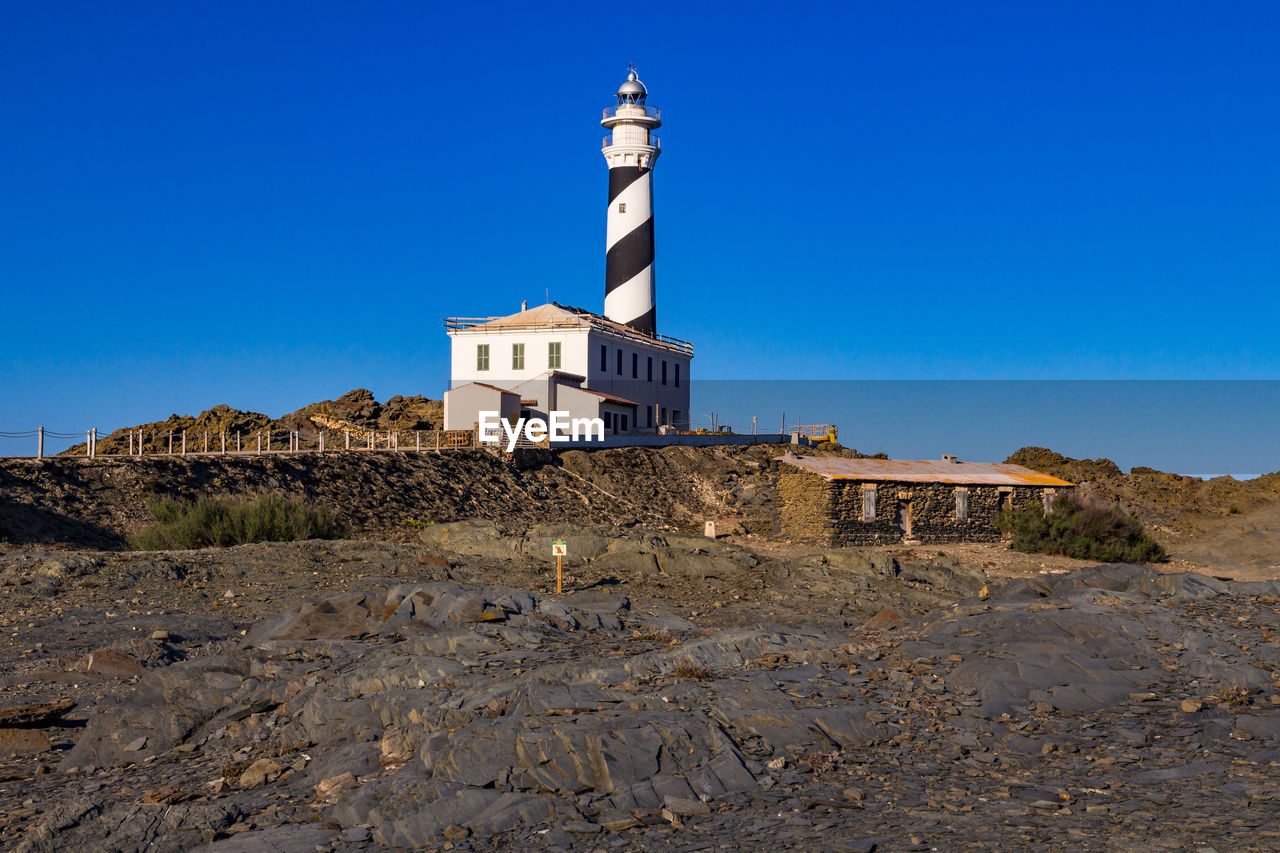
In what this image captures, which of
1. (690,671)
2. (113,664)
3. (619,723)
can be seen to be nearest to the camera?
(619,723)

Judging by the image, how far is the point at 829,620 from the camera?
63.7 ft

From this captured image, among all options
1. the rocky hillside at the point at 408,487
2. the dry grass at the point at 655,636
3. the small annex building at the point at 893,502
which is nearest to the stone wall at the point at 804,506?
the small annex building at the point at 893,502

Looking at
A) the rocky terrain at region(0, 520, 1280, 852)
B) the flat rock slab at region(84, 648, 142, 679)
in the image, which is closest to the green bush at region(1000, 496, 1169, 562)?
the rocky terrain at region(0, 520, 1280, 852)

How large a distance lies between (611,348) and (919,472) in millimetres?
21164

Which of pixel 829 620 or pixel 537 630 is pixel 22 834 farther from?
pixel 829 620

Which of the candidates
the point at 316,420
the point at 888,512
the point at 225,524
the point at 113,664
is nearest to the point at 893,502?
the point at 888,512

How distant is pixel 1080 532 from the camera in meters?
30.5

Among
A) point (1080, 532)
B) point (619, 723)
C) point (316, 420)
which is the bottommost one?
point (619, 723)

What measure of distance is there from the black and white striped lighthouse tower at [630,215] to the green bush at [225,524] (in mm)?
29967

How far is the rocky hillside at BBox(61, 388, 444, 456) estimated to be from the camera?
47.4 metres

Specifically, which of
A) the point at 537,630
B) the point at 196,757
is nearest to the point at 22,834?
the point at 196,757

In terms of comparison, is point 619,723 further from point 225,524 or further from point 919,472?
point 919,472

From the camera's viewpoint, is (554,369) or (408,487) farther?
(554,369)

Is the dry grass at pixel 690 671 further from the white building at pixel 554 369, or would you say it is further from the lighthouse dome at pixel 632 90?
the lighthouse dome at pixel 632 90
